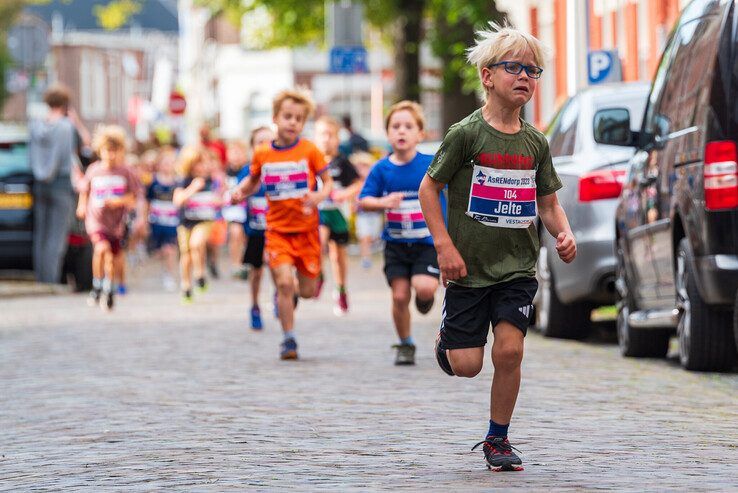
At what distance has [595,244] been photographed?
13.1m

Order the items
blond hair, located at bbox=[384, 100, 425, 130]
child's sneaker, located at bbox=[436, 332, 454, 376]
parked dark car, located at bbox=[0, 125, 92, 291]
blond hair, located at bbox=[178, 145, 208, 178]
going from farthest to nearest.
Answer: blond hair, located at bbox=[178, 145, 208, 178] < parked dark car, located at bbox=[0, 125, 92, 291] < blond hair, located at bbox=[384, 100, 425, 130] < child's sneaker, located at bbox=[436, 332, 454, 376]

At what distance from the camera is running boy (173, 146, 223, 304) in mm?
21062

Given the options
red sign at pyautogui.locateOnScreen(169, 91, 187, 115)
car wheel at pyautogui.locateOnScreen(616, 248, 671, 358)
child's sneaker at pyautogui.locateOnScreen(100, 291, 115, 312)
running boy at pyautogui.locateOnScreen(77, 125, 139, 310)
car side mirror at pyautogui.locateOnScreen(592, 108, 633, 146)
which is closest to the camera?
car side mirror at pyautogui.locateOnScreen(592, 108, 633, 146)

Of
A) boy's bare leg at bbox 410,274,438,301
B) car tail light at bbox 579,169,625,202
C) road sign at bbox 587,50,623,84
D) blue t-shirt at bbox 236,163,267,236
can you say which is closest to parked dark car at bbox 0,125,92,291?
blue t-shirt at bbox 236,163,267,236

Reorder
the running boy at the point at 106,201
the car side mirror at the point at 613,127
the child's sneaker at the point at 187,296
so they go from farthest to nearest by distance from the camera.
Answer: the child's sneaker at the point at 187,296
the running boy at the point at 106,201
the car side mirror at the point at 613,127

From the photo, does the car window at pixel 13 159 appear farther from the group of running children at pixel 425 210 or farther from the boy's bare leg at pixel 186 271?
the boy's bare leg at pixel 186 271

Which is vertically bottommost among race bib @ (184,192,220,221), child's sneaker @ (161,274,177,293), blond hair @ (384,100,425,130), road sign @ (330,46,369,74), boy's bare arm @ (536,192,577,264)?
child's sneaker @ (161,274,177,293)

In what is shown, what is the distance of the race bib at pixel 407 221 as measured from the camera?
465 inches

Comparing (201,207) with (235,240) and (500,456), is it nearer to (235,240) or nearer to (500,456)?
(235,240)

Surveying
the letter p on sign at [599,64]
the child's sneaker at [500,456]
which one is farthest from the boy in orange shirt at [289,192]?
the letter p on sign at [599,64]

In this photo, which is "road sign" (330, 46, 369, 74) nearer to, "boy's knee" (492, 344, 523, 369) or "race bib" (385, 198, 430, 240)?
"race bib" (385, 198, 430, 240)

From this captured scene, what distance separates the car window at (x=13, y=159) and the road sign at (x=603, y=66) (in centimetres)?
630

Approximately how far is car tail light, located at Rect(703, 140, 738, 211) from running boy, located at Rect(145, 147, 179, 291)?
13.7 m

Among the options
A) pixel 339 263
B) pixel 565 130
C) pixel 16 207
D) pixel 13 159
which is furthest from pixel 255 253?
pixel 13 159
